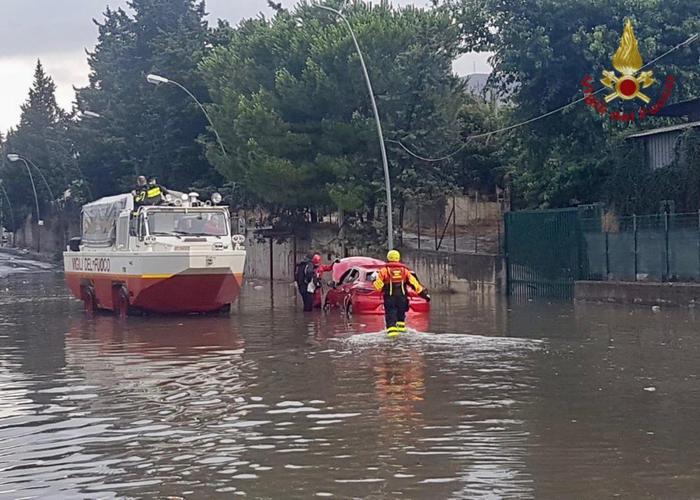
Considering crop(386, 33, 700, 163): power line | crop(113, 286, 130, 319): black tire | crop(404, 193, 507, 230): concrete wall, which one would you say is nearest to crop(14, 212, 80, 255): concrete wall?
crop(404, 193, 507, 230): concrete wall

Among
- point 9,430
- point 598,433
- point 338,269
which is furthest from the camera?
point 338,269

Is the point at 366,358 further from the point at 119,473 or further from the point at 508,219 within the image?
the point at 508,219

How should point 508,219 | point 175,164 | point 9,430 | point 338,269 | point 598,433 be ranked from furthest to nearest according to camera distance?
point 175,164 < point 508,219 < point 338,269 < point 9,430 < point 598,433

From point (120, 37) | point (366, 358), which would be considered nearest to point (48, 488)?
point (366, 358)

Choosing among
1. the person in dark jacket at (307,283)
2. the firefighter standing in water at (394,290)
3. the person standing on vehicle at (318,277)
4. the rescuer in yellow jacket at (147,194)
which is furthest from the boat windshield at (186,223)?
the firefighter standing in water at (394,290)

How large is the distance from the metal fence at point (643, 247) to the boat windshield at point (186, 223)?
A: 995 cm

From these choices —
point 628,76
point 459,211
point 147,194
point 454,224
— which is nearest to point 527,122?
point 628,76

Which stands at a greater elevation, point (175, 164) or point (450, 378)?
point (175, 164)

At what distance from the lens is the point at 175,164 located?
5688cm

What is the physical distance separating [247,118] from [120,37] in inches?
1520

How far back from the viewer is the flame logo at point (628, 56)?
30.6m

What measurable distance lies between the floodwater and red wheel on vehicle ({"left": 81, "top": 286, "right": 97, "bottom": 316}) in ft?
23.9

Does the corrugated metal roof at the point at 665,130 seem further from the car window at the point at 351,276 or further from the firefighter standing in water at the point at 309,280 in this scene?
the firefighter standing in water at the point at 309,280

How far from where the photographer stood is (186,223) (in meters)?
25.9
